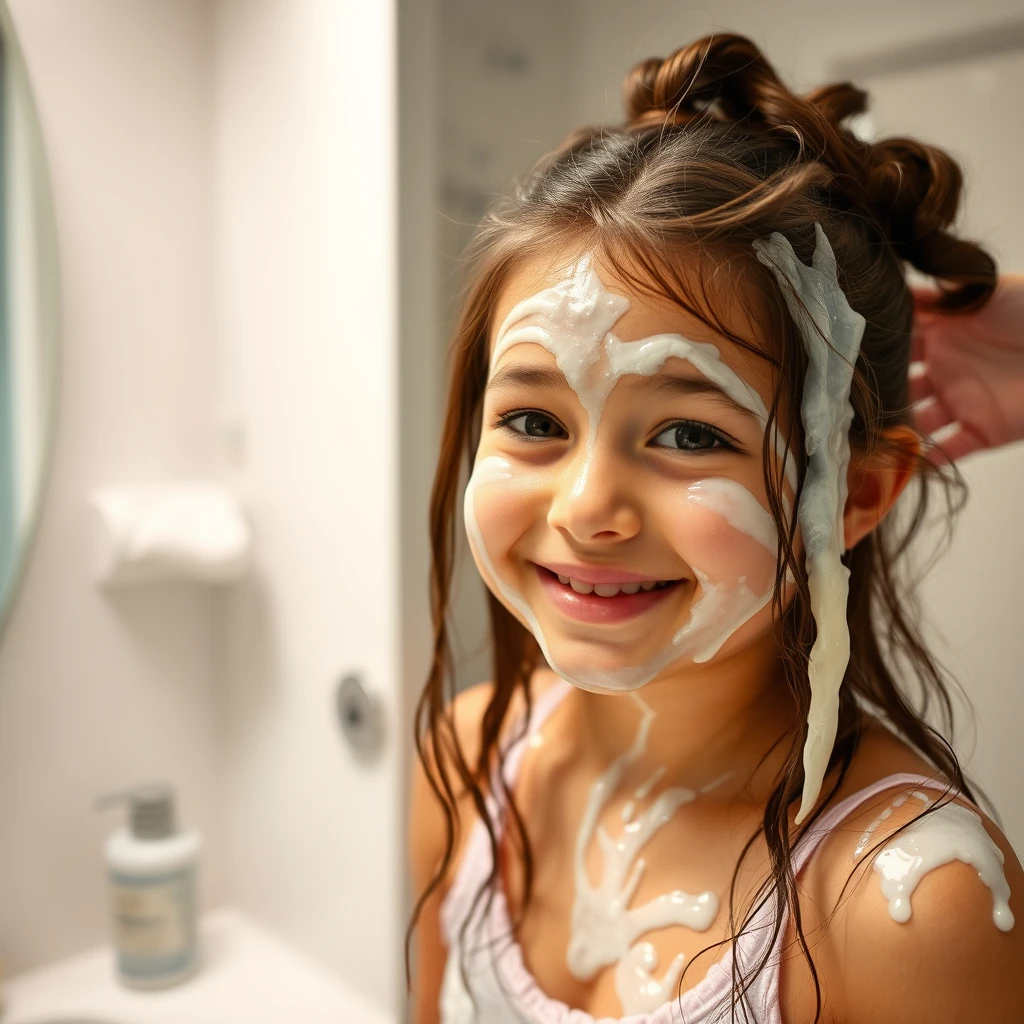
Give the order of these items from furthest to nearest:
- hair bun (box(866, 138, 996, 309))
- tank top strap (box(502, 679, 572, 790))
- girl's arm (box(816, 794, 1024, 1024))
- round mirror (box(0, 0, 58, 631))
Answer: round mirror (box(0, 0, 58, 631)), tank top strap (box(502, 679, 572, 790)), hair bun (box(866, 138, 996, 309)), girl's arm (box(816, 794, 1024, 1024))

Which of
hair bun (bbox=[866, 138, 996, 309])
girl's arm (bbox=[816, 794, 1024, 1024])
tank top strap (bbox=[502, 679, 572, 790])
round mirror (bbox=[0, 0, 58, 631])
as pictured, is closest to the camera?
girl's arm (bbox=[816, 794, 1024, 1024])

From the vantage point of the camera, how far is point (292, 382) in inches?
39.3

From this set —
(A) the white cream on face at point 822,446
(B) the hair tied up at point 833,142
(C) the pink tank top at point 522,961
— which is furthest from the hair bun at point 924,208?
(C) the pink tank top at point 522,961

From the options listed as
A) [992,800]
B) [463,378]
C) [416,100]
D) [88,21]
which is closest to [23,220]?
[88,21]

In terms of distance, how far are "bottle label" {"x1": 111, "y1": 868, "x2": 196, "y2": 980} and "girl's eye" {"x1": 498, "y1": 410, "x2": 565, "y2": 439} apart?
59cm

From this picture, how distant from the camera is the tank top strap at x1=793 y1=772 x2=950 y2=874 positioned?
62 centimetres

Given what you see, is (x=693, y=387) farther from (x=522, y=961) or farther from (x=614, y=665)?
(x=522, y=961)

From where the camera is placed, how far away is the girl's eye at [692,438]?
59 cm

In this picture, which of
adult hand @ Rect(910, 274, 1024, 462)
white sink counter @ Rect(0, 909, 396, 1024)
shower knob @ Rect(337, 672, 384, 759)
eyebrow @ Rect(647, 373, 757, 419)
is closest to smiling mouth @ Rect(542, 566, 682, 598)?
eyebrow @ Rect(647, 373, 757, 419)

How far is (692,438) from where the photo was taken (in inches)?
23.4

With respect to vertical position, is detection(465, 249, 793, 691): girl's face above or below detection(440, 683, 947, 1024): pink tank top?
above

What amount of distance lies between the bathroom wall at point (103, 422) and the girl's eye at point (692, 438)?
634 millimetres

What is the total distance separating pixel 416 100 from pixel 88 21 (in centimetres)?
34

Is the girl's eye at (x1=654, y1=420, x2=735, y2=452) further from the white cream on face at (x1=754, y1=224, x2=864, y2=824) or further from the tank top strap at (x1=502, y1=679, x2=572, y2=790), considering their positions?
the tank top strap at (x1=502, y1=679, x2=572, y2=790)
